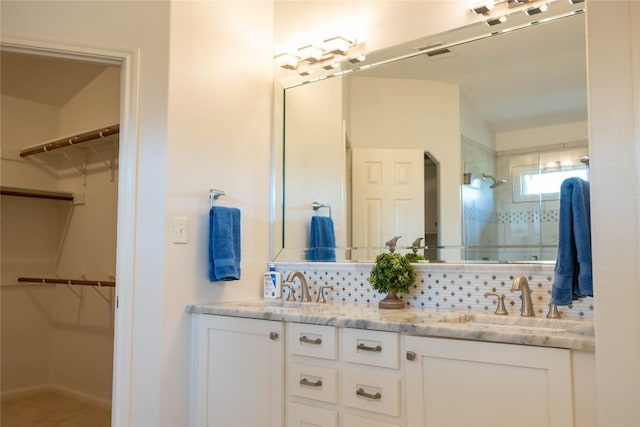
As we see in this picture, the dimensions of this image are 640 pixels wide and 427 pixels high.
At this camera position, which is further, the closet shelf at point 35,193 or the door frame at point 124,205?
the closet shelf at point 35,193

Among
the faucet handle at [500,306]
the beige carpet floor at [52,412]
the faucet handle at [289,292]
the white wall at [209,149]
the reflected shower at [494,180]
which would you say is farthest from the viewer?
the beige carpet floor at [52,412]

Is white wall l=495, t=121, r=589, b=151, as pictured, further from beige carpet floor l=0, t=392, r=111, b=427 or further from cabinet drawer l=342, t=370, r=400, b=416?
beige carpet floor l=0, t=392, r=111, b=427

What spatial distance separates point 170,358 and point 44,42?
4.82ft

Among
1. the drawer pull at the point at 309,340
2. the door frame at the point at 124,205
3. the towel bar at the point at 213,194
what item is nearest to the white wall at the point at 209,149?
the towel bar at the point at 213,194

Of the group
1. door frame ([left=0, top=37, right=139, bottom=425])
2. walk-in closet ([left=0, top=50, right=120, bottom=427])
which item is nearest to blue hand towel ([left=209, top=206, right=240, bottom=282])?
door frame ([left=0, top=37, right=139, bottom=425])

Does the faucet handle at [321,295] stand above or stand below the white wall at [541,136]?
below

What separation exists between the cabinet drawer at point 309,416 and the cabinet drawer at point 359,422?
0.15 ft

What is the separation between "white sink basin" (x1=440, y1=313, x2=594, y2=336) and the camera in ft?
5.58

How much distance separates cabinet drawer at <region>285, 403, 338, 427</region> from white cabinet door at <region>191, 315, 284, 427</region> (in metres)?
0.05

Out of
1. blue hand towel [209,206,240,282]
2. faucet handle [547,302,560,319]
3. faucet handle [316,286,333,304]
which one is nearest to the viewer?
faucet handle [547,302,560,319]

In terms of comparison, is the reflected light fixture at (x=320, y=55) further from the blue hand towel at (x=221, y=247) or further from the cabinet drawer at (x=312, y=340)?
the cabinet drawer at (x=312, y=340)

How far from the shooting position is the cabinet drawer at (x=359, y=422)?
1.71m

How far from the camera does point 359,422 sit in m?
1.77

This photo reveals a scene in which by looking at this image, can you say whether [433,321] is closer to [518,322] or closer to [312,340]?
[518,322]
